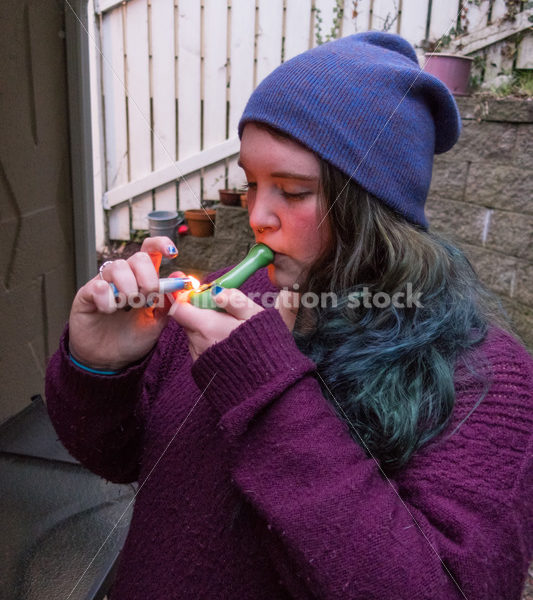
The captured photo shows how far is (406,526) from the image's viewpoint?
0.62 metres

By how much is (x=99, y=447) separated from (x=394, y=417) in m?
0.53

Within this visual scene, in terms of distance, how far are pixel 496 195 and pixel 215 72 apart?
1737 mm

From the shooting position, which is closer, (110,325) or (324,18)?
(110,325)

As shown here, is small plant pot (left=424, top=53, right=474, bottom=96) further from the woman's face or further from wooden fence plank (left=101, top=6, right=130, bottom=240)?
the woman's face

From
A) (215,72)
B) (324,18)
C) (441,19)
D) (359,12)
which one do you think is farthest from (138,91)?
(441,19)

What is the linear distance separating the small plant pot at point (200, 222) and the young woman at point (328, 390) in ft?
8.75

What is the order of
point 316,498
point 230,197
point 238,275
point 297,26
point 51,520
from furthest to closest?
1. point 230,197
2. point 297,26
3. point 51,520
4. point 238,275
5. point 316,498

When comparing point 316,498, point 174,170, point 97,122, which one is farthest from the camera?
point 174,170

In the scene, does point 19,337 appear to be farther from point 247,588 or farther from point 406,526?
point 406,526

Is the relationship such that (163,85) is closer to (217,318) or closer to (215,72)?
(215,72)

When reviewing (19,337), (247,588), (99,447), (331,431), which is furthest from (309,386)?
(19,337)

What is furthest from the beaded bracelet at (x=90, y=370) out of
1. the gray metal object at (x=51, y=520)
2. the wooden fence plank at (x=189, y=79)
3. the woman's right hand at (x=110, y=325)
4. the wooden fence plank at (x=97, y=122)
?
the wooden fence plank at (x=189, y=79)

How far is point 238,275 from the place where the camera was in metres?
0.83

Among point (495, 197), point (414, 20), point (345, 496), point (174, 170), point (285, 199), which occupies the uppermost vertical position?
point (414, 20)
